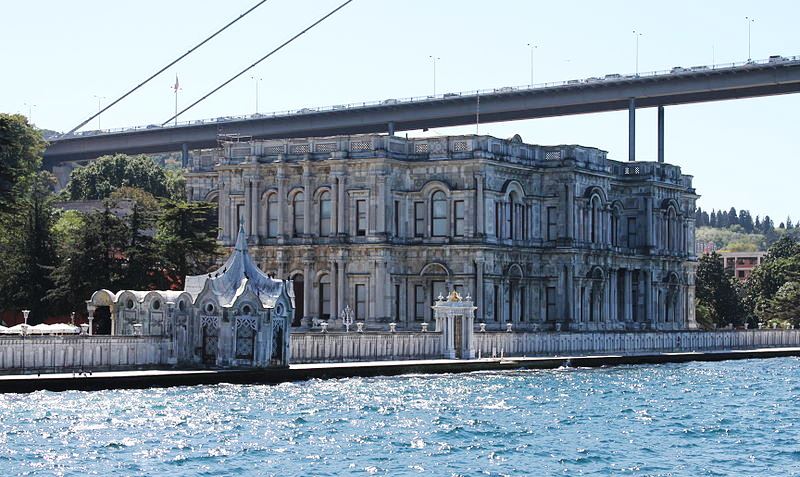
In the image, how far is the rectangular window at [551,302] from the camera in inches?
3455

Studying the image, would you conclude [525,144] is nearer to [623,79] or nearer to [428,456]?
[623,79]

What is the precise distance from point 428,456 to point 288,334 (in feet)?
62.4

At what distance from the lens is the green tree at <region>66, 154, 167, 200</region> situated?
142m

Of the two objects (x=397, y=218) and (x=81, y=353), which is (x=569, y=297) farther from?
(x=81, y=353)

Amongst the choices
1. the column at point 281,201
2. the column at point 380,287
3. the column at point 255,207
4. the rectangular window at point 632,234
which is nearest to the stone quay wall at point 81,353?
the column at point 380,287

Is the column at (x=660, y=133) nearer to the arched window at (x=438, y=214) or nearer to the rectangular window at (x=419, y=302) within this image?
the arched window at (x=438, y=214)

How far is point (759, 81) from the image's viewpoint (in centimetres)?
11494

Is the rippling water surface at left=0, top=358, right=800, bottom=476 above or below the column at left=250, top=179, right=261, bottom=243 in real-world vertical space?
below

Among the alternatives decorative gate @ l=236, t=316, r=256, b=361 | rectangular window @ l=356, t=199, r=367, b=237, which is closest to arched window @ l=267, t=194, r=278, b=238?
rectangular window @ l=356, t=199, r=367, b=237

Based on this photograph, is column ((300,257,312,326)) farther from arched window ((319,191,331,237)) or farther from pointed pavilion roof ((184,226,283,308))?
pointed pavilion roof ((184,226,283,308))

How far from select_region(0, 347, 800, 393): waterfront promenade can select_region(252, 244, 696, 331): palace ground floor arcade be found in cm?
742

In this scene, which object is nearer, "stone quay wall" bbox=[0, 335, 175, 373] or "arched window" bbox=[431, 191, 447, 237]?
"stone quay wall" bbox=[0, 335, 175, 373]

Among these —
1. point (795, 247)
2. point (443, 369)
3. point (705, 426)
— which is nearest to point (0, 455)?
point (705, 426)

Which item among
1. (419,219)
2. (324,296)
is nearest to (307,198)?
(324,296)
